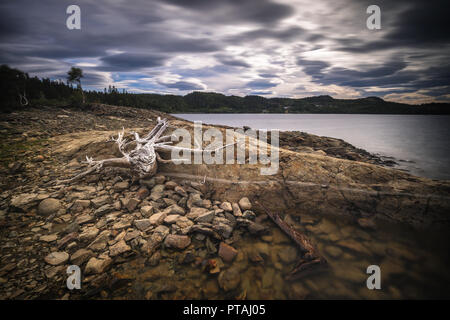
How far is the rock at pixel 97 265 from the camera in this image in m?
2.99

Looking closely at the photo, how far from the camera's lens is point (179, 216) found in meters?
4.34

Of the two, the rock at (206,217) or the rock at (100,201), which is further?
the rock at (100,201)

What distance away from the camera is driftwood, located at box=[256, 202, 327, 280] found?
3273mm

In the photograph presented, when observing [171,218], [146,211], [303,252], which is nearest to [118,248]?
[146,211]

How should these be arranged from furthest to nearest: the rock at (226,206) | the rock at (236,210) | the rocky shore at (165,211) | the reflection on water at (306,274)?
1. the rock at (226,206)
2. the rock at (236,210)
3. the rocky shore at (165,211)
4. the reflection on water at (306,274)

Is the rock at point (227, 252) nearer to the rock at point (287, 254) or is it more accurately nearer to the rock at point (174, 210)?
the rock at point (287, 254)

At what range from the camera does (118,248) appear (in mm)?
3402

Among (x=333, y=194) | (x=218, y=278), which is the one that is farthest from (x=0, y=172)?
(x=333, y=194)

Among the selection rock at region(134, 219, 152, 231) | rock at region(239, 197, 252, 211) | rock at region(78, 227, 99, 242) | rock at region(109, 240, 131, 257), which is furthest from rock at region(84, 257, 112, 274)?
rock at region(239, 197, 252, 211)

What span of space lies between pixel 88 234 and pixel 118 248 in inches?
32.4

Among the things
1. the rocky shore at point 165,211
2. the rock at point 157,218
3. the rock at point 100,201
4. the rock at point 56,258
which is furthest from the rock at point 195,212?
the rock at point 56,258

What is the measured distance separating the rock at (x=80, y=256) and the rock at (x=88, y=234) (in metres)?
0.30

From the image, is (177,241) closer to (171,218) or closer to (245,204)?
(171,218)
